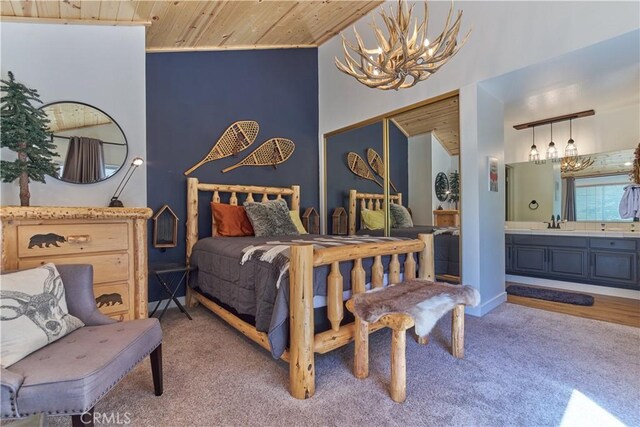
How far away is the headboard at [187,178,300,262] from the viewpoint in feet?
10.8

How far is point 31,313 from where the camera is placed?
1318mm

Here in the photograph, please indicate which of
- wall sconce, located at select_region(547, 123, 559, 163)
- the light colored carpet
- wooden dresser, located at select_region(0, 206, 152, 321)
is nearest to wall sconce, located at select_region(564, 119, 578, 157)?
wall sconce, located at select_region(547, 123, 559, 163)

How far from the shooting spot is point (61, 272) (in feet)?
5.25

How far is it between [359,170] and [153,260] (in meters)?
2.75

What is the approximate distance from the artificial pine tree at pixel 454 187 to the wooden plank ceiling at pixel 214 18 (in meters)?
2.26

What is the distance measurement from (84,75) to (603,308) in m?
5.44

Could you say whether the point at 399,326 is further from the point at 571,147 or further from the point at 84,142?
the point at 571,147

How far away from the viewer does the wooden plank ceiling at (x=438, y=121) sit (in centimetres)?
313

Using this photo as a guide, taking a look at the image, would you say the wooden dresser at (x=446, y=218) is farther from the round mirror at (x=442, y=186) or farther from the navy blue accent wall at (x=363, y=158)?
the navy blue accent wall at (x=363, y=158)

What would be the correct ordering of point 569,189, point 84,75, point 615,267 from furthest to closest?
point 569,189
point 615,267
point 84,75

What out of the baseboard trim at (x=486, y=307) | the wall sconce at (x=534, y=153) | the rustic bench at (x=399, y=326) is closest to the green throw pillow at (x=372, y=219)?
the baseboard trim at (x=486, y=307)

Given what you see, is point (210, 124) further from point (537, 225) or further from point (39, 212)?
point (537, 225)

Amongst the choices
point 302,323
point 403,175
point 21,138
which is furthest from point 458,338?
point 21,138
